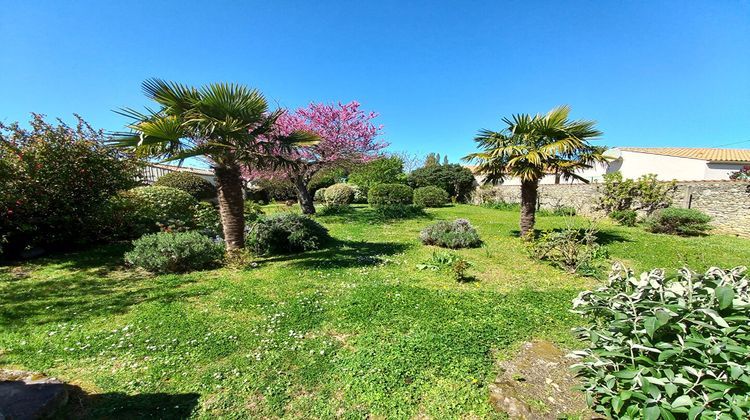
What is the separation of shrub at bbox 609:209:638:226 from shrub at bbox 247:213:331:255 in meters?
11.2

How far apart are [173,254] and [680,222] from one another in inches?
526

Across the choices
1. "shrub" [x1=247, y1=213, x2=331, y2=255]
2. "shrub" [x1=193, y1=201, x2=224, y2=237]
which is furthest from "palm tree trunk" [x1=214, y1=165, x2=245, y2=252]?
"shrub" [x1=193, y1=201, x2=224, y2=237]

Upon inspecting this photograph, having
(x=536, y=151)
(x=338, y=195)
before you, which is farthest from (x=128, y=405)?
(x=338, y=195)

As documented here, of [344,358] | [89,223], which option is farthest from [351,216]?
[344,358]

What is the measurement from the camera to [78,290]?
463cm

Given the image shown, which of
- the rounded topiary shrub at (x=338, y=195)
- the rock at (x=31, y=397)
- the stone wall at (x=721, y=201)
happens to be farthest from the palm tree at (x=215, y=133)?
the rounded topiary shrub at (x=338, y=195)

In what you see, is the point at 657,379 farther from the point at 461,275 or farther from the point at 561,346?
the point at 461,275

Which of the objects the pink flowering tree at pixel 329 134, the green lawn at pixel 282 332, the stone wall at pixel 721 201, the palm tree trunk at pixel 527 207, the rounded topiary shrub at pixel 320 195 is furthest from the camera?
the rounded topiary shrub at pixel 320 195

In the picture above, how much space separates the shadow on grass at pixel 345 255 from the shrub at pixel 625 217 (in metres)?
8.85

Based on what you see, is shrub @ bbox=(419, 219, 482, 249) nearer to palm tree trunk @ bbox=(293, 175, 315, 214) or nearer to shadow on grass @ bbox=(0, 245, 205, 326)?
shadow on grass @ bbox=(0, 245, 205, 326)

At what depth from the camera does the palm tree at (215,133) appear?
16.8ft

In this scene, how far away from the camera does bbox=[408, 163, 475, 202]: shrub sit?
2356cm

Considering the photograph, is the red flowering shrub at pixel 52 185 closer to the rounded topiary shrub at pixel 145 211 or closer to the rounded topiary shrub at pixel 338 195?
the rounded topiary shrub at pixel 145 211

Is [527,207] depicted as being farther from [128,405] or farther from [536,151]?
[128,405]
